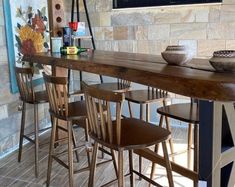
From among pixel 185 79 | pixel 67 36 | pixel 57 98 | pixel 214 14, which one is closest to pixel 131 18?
pixel 214 14

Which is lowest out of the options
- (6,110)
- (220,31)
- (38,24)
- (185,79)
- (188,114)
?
(6,110)

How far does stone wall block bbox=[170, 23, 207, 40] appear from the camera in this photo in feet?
A: 12.6

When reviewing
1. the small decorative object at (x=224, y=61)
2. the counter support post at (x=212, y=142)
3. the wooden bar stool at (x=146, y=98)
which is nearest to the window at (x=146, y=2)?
the wooden bar stool at (x=146, y=98)

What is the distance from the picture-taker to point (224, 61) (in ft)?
4.95

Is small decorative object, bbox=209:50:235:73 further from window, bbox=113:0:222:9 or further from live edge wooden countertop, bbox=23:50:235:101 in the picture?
window, bbox=113:0:222:9

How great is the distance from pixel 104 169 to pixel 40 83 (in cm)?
148

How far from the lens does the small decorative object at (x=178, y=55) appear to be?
1834 mm

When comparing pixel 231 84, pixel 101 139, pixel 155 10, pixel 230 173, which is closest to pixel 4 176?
pixel 101 139

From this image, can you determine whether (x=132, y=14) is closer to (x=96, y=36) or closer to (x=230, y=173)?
(x=96, y=36)

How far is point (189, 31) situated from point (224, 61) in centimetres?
249

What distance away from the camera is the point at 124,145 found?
174 cm

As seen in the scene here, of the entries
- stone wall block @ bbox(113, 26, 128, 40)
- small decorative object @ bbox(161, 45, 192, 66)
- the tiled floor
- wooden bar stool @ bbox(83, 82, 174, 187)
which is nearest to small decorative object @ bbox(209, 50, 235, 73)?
small decorative object @ bbox(161, 45, 192, 66)

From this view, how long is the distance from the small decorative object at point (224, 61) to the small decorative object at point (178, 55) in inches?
11.9

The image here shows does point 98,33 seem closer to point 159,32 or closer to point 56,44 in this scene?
point 159,32
